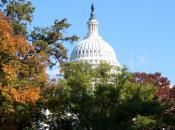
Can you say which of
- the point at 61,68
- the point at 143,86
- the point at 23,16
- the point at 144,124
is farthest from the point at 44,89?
the point at 143,86

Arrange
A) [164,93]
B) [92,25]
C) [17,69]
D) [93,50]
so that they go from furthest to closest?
1. [92,25]
2. [93,50]
3. [164,93]
4. [17,69]

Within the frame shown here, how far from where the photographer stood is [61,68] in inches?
1130

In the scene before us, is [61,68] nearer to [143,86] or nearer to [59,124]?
[59,124]

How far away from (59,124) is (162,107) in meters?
7.45

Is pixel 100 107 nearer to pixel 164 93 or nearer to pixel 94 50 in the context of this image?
pixel 164 93

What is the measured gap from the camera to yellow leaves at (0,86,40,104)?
79.1 ft

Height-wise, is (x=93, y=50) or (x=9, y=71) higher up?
(x=93, y=50)

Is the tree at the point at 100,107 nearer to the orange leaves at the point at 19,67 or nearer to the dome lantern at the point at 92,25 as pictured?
the orange leaves at the point at 19,67

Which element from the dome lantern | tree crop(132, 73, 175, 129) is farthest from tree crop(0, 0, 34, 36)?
the dome lantern

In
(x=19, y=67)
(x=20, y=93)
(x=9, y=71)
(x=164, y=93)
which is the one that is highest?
(x=164, y=93)

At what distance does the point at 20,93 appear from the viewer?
2453 cm

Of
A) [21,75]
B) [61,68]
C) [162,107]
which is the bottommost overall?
[21,75]

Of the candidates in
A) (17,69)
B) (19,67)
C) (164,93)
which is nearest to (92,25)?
(164,93)

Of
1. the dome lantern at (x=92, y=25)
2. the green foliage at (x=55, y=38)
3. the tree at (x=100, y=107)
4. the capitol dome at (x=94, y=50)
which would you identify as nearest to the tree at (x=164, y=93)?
the tree at (x=100, y=107)
